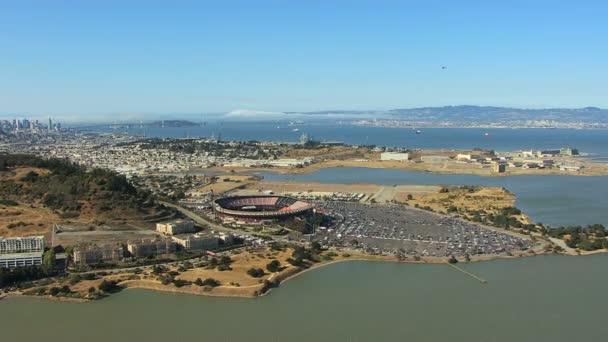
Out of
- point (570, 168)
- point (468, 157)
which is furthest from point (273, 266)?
point (468, 157)

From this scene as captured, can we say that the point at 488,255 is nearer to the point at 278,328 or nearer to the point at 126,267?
the point at 278,328

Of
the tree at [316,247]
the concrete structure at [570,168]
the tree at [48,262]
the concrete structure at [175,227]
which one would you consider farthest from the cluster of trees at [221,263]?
the concrete structure at [570,168]

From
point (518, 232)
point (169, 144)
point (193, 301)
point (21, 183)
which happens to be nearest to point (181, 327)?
point (193, 301)

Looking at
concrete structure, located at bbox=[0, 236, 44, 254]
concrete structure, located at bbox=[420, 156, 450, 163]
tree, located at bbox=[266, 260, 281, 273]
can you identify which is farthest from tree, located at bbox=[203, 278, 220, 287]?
concrete structure, located at bbox=[420, 156, 450, 163]

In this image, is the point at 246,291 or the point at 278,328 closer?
the point at 278,328

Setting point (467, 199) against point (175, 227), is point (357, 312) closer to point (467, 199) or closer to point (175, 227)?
point (175, 227)

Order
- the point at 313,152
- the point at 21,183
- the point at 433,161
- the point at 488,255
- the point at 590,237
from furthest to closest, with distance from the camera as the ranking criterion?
the point at 313,152 < the point at 433,161 < the point at 21,183 < the point at 590,237 < the point at 488,255
